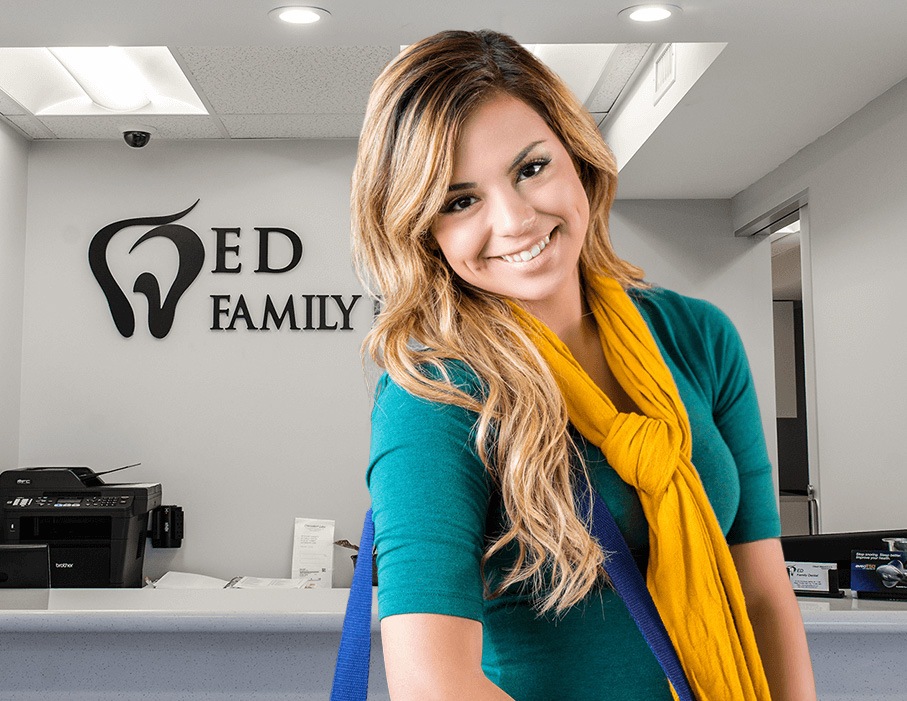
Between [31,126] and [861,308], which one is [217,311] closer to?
[31,126]

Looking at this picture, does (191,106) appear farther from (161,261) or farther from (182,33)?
(182,33)

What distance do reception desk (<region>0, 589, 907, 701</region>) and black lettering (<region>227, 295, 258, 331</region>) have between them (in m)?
2.50

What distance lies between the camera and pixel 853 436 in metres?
3.41

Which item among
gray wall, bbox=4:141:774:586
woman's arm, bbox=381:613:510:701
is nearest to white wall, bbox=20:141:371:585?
gray wall, bbox=4:141:774:586

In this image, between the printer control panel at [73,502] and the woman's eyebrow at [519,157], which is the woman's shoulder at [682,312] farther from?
the printer control panel at [73,502]

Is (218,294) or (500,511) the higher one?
(218,294)

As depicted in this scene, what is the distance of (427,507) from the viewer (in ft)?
2.30

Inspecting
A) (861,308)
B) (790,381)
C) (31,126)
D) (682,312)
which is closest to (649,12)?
(861,308)

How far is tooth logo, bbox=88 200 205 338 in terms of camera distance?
438 centimetres

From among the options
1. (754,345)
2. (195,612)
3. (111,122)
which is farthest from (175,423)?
(754,345)

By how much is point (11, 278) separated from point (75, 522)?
1.31m

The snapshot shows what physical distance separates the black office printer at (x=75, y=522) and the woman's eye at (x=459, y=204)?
314 cm

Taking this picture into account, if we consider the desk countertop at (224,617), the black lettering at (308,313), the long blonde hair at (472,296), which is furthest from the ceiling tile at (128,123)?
the long blonde hair at (472,296)

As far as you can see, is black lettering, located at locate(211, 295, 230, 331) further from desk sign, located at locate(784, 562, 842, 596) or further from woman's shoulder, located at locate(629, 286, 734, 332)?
woman's shoulder, located at locate(629, 286, 734, 332)
